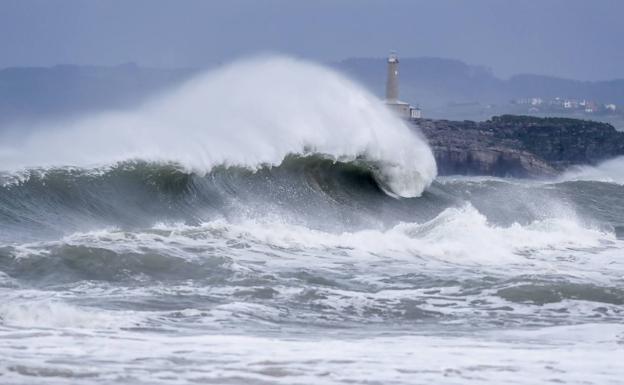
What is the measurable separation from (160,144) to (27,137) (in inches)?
207

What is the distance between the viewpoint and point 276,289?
41.1 feet

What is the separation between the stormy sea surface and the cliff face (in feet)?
158

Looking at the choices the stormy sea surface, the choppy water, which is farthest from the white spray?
the choppy water

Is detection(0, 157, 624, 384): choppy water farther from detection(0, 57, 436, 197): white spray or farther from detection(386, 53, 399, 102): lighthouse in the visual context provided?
detection(386, 53, 399, 102): lighthouse

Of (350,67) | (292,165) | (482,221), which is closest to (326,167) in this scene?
(292,165)

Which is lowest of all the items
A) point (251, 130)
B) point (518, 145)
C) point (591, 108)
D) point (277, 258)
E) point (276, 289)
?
point (276, 289)

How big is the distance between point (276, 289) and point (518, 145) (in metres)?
81.5

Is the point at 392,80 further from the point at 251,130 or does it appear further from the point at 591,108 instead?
the point at 591,108

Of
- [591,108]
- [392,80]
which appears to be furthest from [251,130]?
[591,108]

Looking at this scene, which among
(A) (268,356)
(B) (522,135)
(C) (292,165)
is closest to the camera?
(A) (268,356)

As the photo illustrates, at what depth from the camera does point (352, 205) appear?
74.2ft

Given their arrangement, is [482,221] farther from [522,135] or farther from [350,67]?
[350,67]

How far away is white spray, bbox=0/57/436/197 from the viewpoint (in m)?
22.0

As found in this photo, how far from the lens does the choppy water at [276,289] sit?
29.2ft
